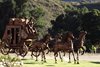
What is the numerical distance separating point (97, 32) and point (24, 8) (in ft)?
30.0

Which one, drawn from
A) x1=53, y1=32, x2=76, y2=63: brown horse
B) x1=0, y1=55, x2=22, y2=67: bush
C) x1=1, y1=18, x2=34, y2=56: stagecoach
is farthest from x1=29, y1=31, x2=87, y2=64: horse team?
x1=0, y1=55, x2=22, y2=67: bush

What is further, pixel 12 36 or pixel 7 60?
pixel 12 36

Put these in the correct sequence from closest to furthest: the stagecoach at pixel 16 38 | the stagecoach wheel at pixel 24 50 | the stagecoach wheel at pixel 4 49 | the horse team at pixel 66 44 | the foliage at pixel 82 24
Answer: the horse team at pixel 66 44, the stagecoach wheel at pixel 24 50, the stagecoach at pixel 16 38, the stagecoach wheel at pixel 4 49, the foliage at pixel 82 24

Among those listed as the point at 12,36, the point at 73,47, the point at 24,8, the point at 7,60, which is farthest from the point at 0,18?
the point at 7,60

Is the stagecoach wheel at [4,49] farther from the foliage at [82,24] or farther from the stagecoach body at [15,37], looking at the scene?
the foliage at [82,24]

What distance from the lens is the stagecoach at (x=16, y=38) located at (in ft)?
86.7

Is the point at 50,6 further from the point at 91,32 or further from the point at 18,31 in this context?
the point at 18,31

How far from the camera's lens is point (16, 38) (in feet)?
90.4

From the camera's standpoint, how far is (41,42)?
25875 millimetres

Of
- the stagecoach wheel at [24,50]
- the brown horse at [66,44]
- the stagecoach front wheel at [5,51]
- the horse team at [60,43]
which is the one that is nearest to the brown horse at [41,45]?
the horse team at [60,43]

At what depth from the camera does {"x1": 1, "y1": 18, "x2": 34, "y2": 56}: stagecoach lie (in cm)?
2642

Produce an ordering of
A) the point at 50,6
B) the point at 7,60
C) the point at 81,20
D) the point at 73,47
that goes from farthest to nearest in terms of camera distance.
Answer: the point at 50,6 → the point at 81,20 → the point at 73,47 → the point at 7,60

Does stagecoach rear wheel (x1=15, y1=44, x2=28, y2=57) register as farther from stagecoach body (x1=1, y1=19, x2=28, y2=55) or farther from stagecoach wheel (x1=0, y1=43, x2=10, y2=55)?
stagecoach wheel (x1=0, y1=43, x2=10, y2=55)

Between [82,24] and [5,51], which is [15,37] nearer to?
[5,51]
